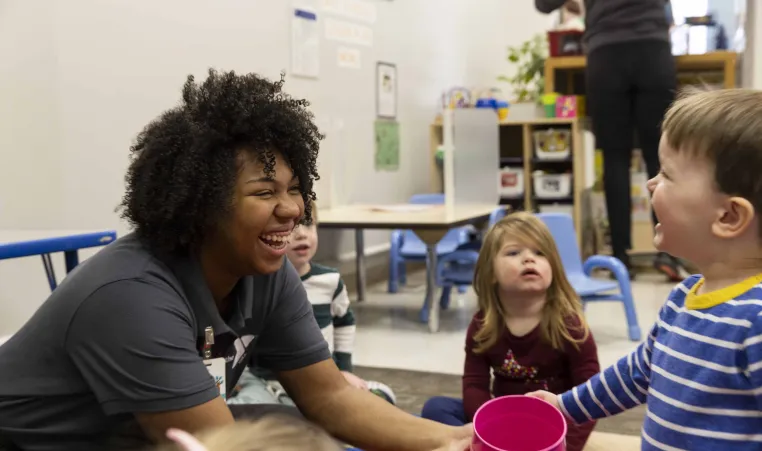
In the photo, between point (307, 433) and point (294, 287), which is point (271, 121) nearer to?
point (294, 287)

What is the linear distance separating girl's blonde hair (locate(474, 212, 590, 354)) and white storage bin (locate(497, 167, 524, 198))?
2792 mm

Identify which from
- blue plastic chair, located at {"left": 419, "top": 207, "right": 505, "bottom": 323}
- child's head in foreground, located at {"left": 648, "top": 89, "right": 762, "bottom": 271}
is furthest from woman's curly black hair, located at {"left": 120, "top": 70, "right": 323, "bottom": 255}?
blue plastic chair, located at {"left": 419, "top": 207, "right": 505, "bottom": 323}

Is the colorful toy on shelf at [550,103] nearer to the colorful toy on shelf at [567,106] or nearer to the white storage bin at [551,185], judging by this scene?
the colorful toy on shelf at [567,106]

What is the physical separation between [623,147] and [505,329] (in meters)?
2.30

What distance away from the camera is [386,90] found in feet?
14.7

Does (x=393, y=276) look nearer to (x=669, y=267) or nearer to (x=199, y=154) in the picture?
(x=669, y=267)

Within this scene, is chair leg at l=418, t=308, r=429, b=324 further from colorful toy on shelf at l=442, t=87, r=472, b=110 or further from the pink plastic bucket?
the pink plastic bucket

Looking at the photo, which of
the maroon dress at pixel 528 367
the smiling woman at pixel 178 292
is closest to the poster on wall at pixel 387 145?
the maroon dress at pixel 528 367

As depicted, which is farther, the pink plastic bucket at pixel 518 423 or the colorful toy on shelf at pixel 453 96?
the colorful toy on shelf at pixel 453 96

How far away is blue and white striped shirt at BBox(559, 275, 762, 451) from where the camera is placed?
855 millimetres

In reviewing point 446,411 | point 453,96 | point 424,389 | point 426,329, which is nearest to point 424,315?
point 426,329

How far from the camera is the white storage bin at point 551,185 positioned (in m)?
4.48

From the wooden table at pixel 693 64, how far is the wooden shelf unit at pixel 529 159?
260mm

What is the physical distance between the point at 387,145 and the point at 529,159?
2.85ft
